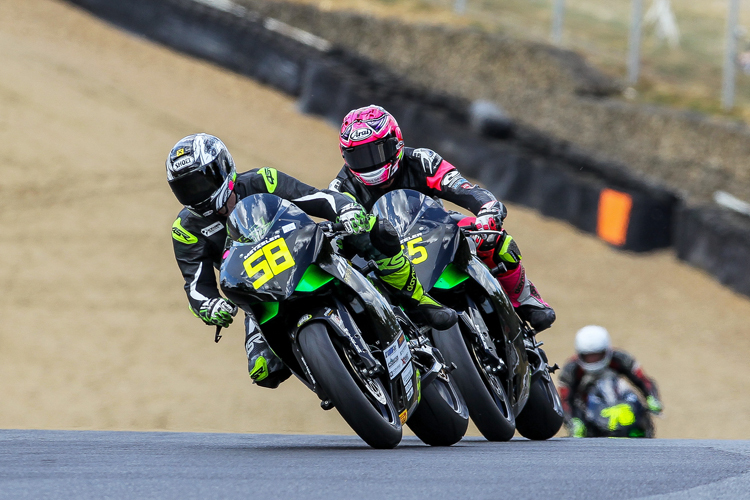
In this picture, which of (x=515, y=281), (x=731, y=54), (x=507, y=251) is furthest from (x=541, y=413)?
(x=731, y=54)

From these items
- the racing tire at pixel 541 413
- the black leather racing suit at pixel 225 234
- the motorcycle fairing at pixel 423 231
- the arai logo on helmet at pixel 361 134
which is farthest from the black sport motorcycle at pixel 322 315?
the racing tire at pixel 541 413

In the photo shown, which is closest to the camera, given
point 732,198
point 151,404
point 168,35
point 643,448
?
point 643,448

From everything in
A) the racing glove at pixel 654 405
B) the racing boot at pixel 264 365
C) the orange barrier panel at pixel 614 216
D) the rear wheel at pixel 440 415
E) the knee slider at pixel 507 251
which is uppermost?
the knee slider at pixel 507 251

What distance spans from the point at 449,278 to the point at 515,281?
0.98 meters

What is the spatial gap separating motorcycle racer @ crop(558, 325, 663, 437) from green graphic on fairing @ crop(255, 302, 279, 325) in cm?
477

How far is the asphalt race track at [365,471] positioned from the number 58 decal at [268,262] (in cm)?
79

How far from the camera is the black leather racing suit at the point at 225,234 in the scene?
18.4ft

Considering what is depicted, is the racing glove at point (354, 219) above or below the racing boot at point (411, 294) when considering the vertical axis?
above

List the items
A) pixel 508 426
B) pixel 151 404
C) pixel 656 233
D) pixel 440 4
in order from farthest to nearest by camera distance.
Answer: pixel 440 4, pixel 656 233, pixel 151 404, pixel 508 426

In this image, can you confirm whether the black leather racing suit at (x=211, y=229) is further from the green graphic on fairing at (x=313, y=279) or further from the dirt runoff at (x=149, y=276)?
the dirt runoff at (x=149, y=276)

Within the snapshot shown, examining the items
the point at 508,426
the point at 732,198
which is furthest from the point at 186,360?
the point at 732,198

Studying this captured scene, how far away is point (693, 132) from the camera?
19.4 meters

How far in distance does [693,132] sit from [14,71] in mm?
11831

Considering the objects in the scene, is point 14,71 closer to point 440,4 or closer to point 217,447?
point 440,4
